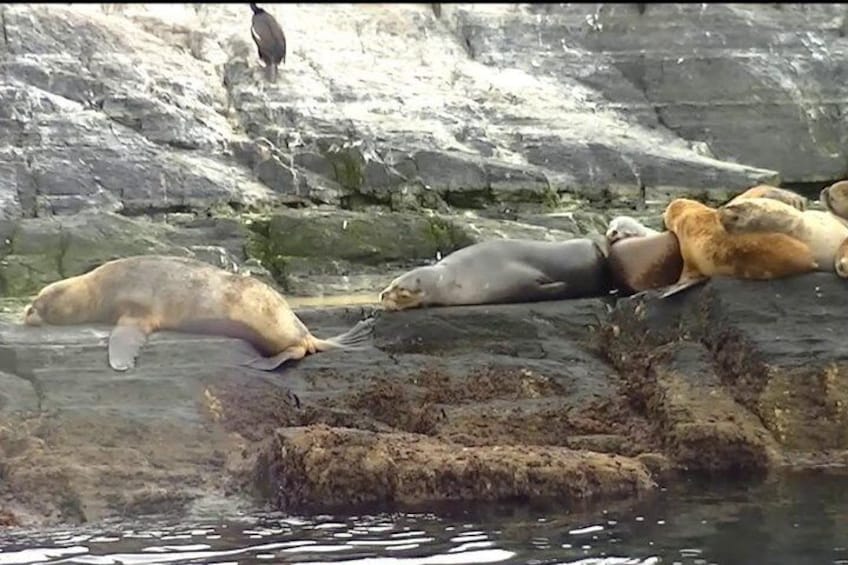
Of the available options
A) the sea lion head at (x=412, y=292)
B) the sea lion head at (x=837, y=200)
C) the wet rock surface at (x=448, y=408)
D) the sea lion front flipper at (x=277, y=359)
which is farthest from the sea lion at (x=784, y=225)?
the sea lion front flipper at (x=277, y=359)

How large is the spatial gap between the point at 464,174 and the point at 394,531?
11.2 metres

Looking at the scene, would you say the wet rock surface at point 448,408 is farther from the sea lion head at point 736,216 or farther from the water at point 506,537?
the sea lion head at point 736,216

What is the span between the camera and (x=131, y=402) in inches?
253

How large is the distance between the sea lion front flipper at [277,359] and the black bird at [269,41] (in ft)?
34.6

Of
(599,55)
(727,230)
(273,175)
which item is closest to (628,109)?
(599,55)

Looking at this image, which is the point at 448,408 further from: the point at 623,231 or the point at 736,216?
the point at 623,231

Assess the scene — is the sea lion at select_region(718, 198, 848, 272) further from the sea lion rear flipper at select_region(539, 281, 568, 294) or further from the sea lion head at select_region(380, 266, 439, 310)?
the sea lion head at select_region(380, 266, 439, 310)

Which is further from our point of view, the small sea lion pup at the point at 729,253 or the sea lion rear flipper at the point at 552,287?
the sea lion rear flipper at the point at 552,287

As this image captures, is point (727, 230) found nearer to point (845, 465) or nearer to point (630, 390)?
point (630, 390)

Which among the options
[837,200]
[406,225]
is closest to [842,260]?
[837,200]

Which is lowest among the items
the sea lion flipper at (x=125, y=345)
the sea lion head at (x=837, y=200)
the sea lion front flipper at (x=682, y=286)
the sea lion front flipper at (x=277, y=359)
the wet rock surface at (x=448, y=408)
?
the wet rock surface at (x=448, y=408)

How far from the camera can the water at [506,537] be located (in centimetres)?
447

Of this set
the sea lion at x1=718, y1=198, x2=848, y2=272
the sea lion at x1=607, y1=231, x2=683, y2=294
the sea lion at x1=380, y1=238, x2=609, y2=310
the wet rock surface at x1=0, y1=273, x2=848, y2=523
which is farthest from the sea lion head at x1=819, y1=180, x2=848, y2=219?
the sea lion at x1=380, y1=238, x2=609, y2=310

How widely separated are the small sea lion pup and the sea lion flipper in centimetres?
297
